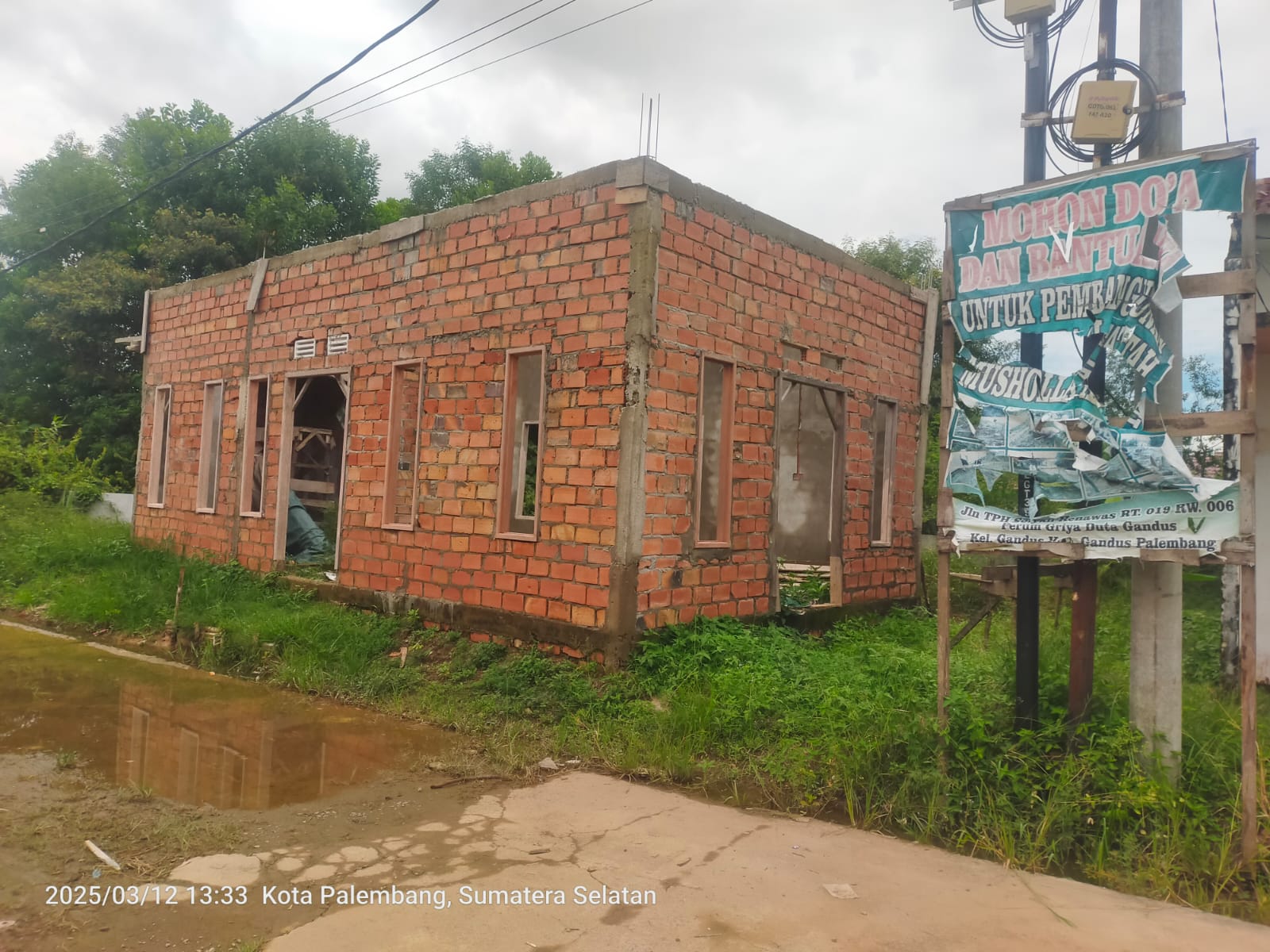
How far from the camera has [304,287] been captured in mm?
9672

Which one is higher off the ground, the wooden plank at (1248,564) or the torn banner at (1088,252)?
the torn banner at (1088,252)

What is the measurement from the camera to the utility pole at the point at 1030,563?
4.45 meters

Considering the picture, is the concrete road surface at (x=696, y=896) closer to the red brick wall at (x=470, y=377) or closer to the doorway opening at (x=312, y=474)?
the red brick wall at (x=470, y=377)

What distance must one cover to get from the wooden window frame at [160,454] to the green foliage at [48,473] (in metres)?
5.20

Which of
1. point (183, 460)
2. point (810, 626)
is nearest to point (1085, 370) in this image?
point (810, 626)

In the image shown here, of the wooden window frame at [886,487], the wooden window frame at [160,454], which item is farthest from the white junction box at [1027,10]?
the wooden window frame at [160,454]

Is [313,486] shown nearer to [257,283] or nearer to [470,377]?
[257,283]

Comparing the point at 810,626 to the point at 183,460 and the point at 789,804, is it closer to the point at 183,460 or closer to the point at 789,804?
the point at 789,804

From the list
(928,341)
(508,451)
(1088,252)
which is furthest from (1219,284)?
(928,341)

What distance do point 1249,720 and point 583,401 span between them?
15.1ft

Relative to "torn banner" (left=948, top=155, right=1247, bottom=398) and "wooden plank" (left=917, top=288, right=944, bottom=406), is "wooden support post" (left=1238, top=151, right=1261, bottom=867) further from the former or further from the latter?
"wooden plank" (left=917, top=288, right=944, bottom=406)

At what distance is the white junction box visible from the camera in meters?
4.88

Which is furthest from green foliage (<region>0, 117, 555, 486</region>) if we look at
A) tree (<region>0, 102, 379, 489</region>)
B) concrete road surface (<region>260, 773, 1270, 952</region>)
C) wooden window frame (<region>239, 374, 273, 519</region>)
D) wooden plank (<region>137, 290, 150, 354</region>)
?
concrete road surface (<region>260, 773, 1270, 952</region>)

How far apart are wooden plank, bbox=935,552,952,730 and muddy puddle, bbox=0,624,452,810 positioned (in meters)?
3.09
